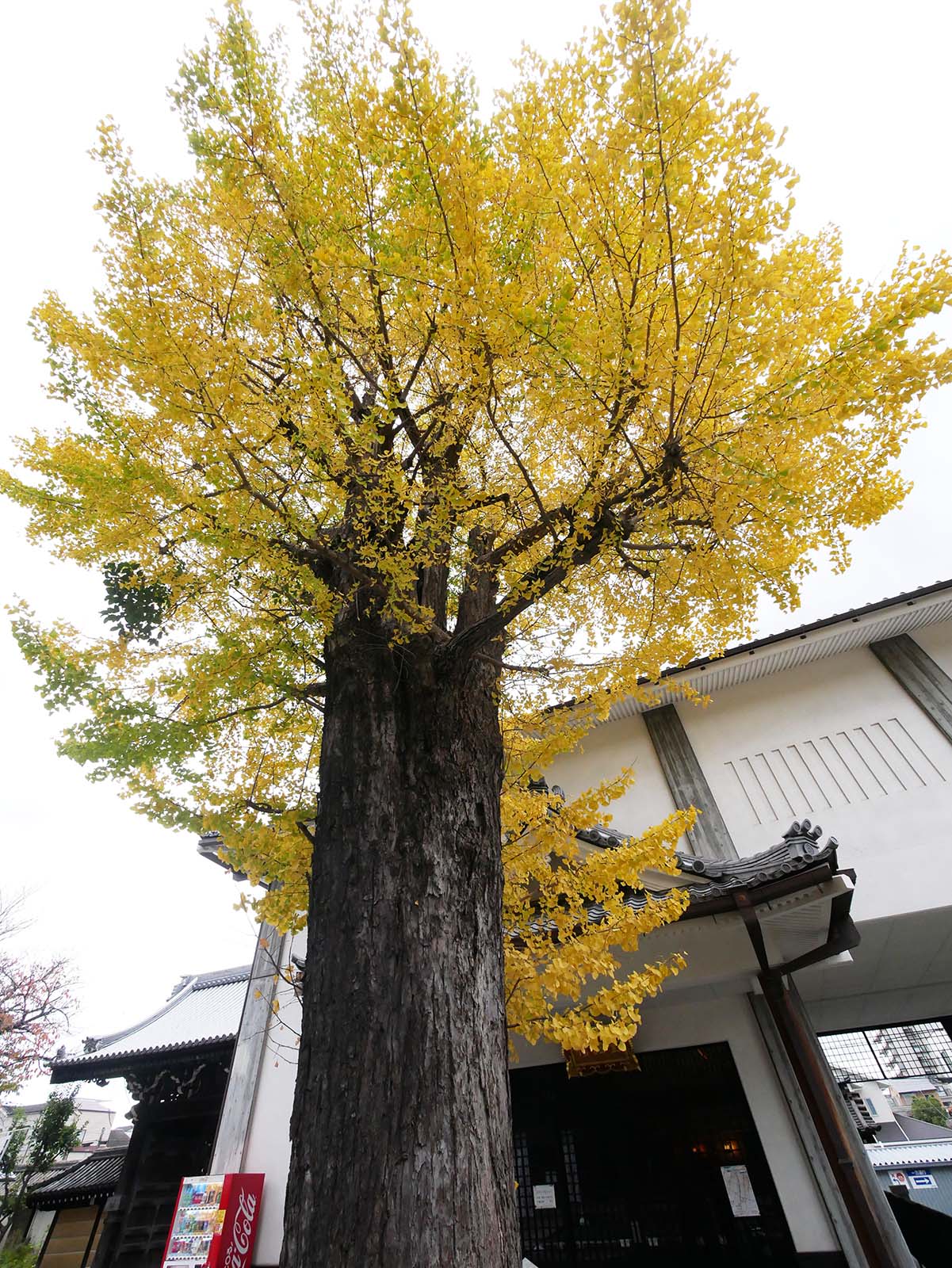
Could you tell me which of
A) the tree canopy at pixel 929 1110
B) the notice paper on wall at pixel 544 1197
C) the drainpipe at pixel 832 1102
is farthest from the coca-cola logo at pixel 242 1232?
the tree canopy at pixel 929 1110

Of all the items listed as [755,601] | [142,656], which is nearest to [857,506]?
[755,601]

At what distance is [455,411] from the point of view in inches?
152

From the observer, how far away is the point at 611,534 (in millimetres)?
3352

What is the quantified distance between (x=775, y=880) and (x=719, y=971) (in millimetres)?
1567

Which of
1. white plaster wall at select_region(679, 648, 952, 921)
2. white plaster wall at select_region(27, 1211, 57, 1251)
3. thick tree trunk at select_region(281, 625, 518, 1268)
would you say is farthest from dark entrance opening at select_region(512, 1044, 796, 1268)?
white plaster wall at select_region(27, 1211, 57, 1251)

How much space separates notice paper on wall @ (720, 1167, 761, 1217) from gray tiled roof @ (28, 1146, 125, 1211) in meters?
11.3

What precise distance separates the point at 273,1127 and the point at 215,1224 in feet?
3.22

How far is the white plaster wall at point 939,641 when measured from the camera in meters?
7.72

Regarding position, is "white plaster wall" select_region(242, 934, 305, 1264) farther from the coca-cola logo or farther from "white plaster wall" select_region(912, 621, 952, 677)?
"white plaster wall" select_region(912, 621, 952, 677)

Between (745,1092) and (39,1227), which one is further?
(39,1227)

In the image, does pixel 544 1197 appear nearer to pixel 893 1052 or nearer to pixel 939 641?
pixel 939 641

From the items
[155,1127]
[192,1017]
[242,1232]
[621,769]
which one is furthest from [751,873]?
[192,1017]

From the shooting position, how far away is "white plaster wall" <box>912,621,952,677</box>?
7.72 metres

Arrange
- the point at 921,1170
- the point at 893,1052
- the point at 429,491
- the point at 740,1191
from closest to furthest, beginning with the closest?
the point at 429,491, the point at 740,1191, the point at 893,1052, the point at 921,1170
